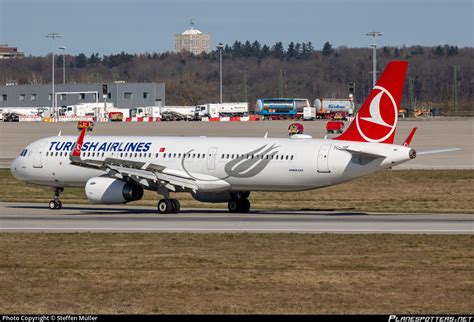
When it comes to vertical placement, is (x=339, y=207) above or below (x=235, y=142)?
below

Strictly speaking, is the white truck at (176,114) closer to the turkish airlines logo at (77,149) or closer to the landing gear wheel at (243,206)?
the landing gear wheel at (243,206)

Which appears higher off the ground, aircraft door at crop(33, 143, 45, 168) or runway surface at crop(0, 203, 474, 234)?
aircraft door at crop(33, 143, 45, 168)

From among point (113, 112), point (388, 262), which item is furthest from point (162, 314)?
point (113, 112)

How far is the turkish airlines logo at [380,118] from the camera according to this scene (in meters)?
48.7

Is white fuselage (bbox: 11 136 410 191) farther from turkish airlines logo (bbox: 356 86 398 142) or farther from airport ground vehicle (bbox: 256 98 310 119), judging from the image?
airport ground vehicle (bbox: 256 98 310 119)

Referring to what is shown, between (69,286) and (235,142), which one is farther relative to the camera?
(235,142)

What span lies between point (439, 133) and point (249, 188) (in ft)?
244

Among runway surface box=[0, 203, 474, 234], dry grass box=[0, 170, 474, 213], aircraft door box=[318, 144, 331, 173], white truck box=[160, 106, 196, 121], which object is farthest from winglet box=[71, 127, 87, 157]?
white truck box=[160, 106, 196, 121]

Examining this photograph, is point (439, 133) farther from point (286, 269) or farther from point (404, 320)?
point (404, 320)

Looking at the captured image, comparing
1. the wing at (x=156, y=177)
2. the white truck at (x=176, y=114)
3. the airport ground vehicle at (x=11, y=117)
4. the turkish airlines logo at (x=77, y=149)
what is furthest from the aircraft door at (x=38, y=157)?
the airport ground vehicle at (x=11, y=117)

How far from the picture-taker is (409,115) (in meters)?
190

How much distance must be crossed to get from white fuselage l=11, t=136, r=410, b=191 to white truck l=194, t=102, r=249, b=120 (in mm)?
127290

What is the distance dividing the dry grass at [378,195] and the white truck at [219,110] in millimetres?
109658

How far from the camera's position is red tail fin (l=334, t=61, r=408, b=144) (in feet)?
160
